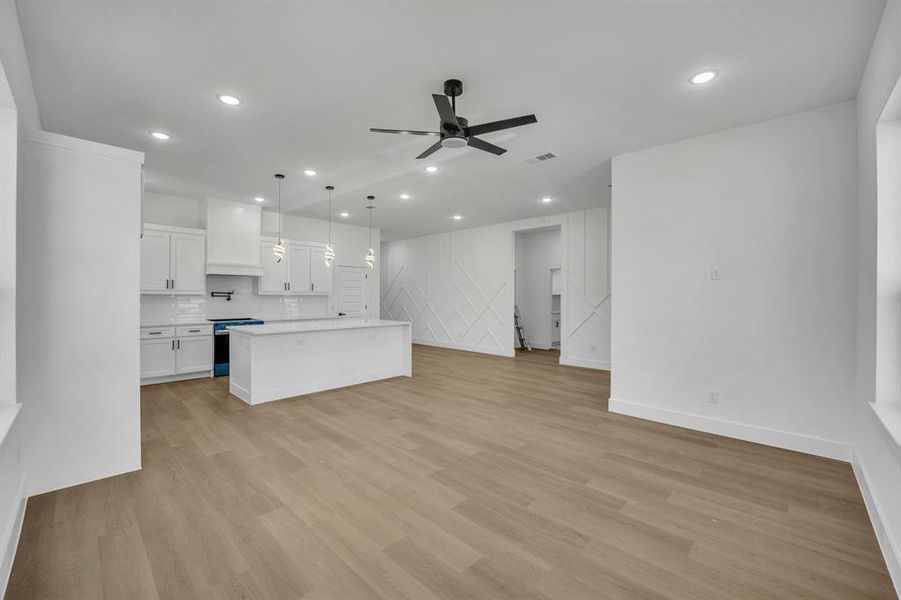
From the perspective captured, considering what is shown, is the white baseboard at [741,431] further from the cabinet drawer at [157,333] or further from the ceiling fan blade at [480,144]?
the cabinet drawer at [157,333]

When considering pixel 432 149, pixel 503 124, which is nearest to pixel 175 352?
pixel 432 149

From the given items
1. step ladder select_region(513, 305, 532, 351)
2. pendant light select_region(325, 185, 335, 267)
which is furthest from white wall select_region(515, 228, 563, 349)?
pendant light select_region(325, 185, 335, 267)

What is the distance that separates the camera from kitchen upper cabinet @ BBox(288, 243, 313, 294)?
738cm

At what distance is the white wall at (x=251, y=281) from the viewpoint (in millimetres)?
6172

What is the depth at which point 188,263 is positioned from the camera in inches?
237

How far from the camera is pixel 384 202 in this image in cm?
666

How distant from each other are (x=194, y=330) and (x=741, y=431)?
7093mm

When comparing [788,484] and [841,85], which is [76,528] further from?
[841,85]

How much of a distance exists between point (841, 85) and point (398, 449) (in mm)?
4474

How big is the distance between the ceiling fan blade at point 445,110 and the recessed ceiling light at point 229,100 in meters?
1.77

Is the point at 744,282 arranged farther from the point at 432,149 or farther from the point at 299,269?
the point at 299,269

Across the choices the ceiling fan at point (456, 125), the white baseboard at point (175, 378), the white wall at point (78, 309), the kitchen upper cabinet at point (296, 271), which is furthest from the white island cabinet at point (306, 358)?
the ceiling fan at point (456, 125)

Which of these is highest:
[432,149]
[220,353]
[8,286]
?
[432,149]

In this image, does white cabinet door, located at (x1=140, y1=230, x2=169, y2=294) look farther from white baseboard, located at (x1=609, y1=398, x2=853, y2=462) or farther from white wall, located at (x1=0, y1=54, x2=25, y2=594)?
white baseboard, located at (x1=609, y1=398, x2=853, y2=462)
